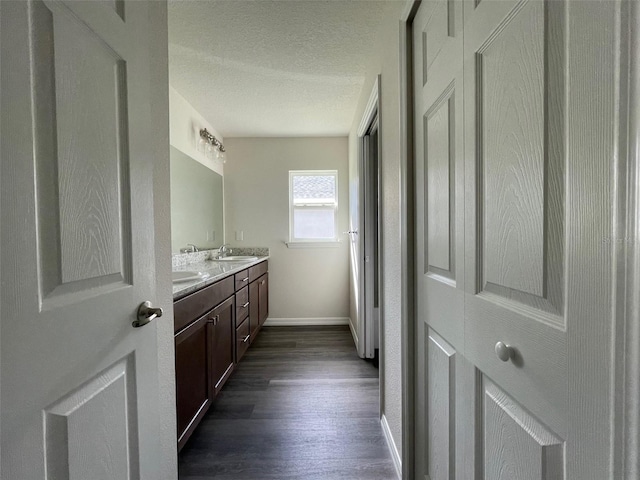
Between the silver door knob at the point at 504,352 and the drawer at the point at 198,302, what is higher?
the silver door knob at the point at 504,352

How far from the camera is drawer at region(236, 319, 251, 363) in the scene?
2.32 m

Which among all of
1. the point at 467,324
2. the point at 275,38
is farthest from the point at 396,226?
the point at 275,38

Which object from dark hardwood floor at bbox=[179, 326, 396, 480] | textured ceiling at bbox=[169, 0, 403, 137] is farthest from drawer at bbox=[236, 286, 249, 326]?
textured ceiling at bbox=[169, 0, 403, 137]

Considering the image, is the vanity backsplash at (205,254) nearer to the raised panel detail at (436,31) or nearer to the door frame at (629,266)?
the raised panel detail at (436,31)

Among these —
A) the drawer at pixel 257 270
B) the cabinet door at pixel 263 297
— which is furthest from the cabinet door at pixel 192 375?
the cabinet door at pixel 263 297

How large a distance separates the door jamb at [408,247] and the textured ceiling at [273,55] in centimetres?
38

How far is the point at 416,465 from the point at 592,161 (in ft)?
4.12

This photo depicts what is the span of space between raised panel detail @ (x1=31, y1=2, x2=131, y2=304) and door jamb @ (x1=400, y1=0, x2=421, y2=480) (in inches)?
37.2

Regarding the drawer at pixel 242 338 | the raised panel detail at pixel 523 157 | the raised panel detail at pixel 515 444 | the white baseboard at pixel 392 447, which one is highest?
the raised panel detail at pixel 523 157

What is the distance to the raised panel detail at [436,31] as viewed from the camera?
844mm

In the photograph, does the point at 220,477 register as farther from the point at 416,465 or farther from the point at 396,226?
the point at 396,226

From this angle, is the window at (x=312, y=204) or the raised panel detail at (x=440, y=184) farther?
the window at (x=312, y=204)

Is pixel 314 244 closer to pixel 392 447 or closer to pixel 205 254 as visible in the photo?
→ pixel 205 254

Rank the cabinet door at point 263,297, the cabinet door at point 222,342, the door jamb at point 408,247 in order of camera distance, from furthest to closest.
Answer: the cabinet door at point 263,297 → the cabinet door at point 222,342 → the door jamb at point 408,247
